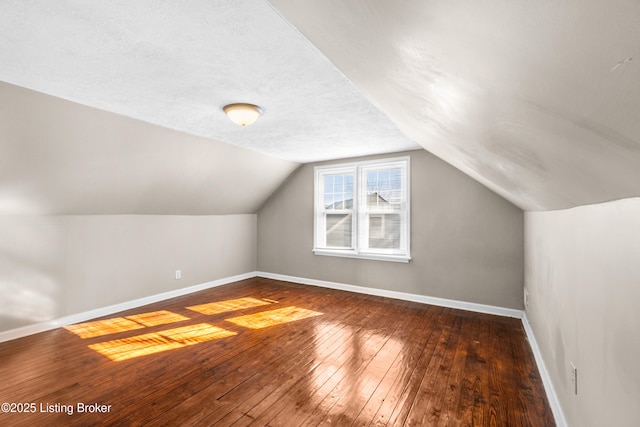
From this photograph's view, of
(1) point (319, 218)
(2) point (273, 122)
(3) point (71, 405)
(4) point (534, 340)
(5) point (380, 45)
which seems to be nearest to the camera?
(5) point (380, 45)

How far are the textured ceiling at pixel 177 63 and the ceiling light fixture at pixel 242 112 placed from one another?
2.9 inches

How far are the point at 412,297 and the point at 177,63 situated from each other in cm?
394

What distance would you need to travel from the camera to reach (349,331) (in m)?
3.26

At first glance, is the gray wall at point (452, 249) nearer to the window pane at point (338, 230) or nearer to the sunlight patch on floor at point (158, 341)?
the window pane at point (338, 230)

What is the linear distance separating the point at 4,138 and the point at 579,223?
13.0ft

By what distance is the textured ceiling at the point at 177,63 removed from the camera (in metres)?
1.42

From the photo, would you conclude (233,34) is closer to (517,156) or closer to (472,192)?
(517,156)

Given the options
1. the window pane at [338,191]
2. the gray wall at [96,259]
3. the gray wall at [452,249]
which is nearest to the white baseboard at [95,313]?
the gray wall at [96,259]

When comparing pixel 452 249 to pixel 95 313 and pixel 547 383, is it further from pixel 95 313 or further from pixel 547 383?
pixel 95 313

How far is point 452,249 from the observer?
13.3ft

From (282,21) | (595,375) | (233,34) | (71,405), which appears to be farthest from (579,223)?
(71,405)

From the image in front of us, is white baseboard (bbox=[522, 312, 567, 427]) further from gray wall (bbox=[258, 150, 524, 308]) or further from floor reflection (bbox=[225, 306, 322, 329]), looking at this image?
floor reflection (bbox=[225, 306, 322, 329])

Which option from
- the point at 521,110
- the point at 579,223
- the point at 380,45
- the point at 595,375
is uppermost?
the point at 380,45

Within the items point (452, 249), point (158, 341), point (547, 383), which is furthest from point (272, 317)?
point (547, 383)
